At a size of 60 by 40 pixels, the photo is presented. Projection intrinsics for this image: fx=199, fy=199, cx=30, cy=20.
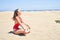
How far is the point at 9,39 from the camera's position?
26.5ft

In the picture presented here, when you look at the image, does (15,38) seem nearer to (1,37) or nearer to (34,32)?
(1,37)

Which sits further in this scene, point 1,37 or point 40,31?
point 40,31

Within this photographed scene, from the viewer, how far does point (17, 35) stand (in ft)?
28.2

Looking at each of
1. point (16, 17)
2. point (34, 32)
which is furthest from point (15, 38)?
point (34, 32)

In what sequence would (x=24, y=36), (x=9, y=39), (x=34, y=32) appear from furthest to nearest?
(x=34, y=32) → (x=24, y=36) → (x=9, y=39)

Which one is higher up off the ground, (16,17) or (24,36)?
(16,17)

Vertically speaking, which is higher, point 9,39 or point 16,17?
point 16,17

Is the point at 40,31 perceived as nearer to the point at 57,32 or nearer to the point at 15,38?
the point at 57,32

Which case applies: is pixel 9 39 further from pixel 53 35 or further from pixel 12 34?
pixel 53 35

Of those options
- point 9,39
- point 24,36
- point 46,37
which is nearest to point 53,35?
point 46,37

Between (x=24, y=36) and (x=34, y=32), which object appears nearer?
(x=24, y=36)

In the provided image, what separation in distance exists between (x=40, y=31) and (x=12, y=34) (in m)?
1.66

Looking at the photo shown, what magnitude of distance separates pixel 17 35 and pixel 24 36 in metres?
0.31

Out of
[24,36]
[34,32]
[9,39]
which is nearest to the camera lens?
[9,39]
